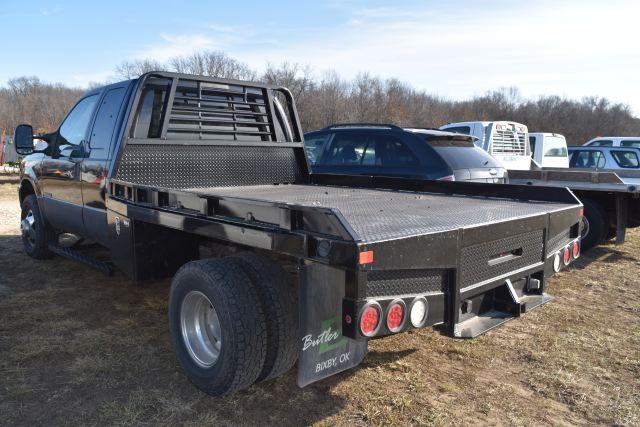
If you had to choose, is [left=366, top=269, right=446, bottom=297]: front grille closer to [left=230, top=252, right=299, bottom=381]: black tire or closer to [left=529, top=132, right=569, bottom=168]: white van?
[left=230, top=252, right=299, bottom=381]: black tire

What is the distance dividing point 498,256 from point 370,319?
1.06 metres

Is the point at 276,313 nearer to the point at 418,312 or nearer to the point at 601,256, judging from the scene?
the point at 418,312

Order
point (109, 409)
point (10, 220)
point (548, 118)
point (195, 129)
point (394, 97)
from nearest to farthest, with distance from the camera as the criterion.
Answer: point (109, 409), point (195, 129), point (10, 220), point (394, 97), point (548, 118)

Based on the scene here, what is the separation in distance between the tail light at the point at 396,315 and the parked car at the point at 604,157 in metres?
11.9

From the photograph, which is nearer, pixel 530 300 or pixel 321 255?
pixel 321 255

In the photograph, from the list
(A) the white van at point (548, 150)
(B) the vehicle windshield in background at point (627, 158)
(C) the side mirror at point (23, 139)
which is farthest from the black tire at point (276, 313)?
(B) the vehicle windshield in background at point (627, 158)

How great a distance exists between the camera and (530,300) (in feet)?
10.8

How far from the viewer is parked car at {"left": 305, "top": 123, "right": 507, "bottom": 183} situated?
247 inches

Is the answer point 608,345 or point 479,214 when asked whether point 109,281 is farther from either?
point 608,345

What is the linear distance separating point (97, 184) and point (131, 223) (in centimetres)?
94

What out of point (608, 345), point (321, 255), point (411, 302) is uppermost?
point (321, 255)

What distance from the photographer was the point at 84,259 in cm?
485

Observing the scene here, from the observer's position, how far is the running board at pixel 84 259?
14.6ft

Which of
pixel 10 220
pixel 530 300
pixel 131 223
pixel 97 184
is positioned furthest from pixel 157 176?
pixel 10 220
